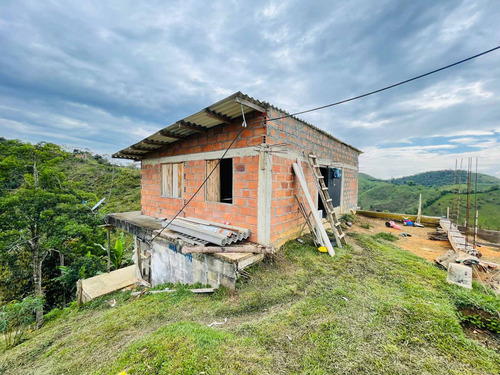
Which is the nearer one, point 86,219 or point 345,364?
point 345,364

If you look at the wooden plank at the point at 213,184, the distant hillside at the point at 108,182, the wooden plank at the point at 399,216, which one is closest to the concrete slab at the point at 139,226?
the wooden plank at the point at 213,184

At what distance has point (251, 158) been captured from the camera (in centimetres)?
444

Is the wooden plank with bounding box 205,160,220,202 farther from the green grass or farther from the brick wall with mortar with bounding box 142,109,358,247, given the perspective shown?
the green grass

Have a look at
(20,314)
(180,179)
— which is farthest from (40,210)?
(180,179)

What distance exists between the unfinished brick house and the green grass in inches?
43.2

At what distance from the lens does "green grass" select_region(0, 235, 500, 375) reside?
206 cm

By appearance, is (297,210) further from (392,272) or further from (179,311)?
(179,311)

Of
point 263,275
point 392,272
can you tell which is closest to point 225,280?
point 263,275

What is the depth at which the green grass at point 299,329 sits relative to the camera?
2.06 meters

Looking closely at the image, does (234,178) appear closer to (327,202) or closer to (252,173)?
(252,173)

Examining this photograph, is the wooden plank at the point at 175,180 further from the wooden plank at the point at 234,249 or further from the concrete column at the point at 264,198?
the concrete column at the point at 264,198

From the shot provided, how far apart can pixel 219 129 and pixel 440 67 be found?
410 cm

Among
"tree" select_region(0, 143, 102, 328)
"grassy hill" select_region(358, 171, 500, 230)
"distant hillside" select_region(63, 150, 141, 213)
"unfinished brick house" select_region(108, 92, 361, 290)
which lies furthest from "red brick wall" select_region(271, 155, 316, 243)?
"distant hillside" select_region(63, 150, 141, 213)

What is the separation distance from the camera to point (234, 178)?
15.7 ft
